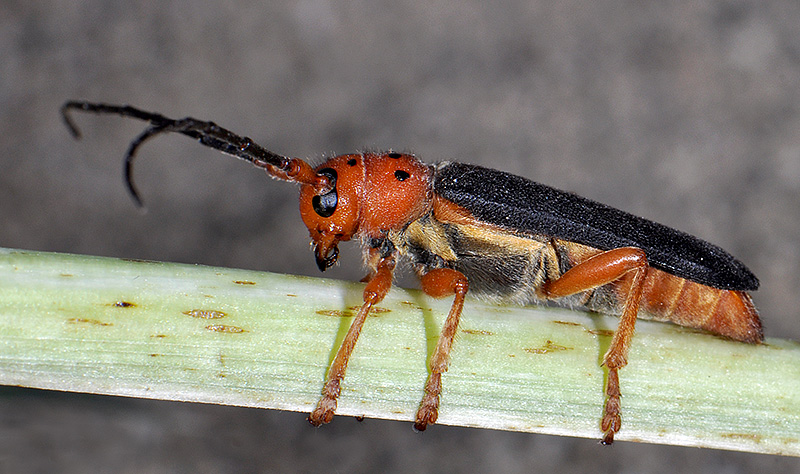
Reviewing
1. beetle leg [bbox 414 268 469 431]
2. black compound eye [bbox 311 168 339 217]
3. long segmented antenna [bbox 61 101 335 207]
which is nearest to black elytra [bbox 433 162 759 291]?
black compound eye [bbox 311 168 339 217]

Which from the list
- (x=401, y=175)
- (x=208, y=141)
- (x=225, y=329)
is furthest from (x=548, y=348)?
(x=208, y=141)

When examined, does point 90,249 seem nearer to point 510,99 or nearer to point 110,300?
point 510,99

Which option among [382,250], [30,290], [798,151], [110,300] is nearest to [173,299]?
[110,300]

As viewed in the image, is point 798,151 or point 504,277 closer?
point 504,277

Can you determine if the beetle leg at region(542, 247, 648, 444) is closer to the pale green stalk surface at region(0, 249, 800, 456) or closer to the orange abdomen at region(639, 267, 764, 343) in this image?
the pale green stalk surface at region(0, 249, 800, 456)

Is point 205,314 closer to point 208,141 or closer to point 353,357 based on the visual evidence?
point 353,357

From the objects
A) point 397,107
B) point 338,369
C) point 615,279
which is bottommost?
point 338,369

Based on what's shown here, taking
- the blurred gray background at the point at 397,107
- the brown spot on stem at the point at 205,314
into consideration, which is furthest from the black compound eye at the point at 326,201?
the blurred gray background at the point at 397,107
